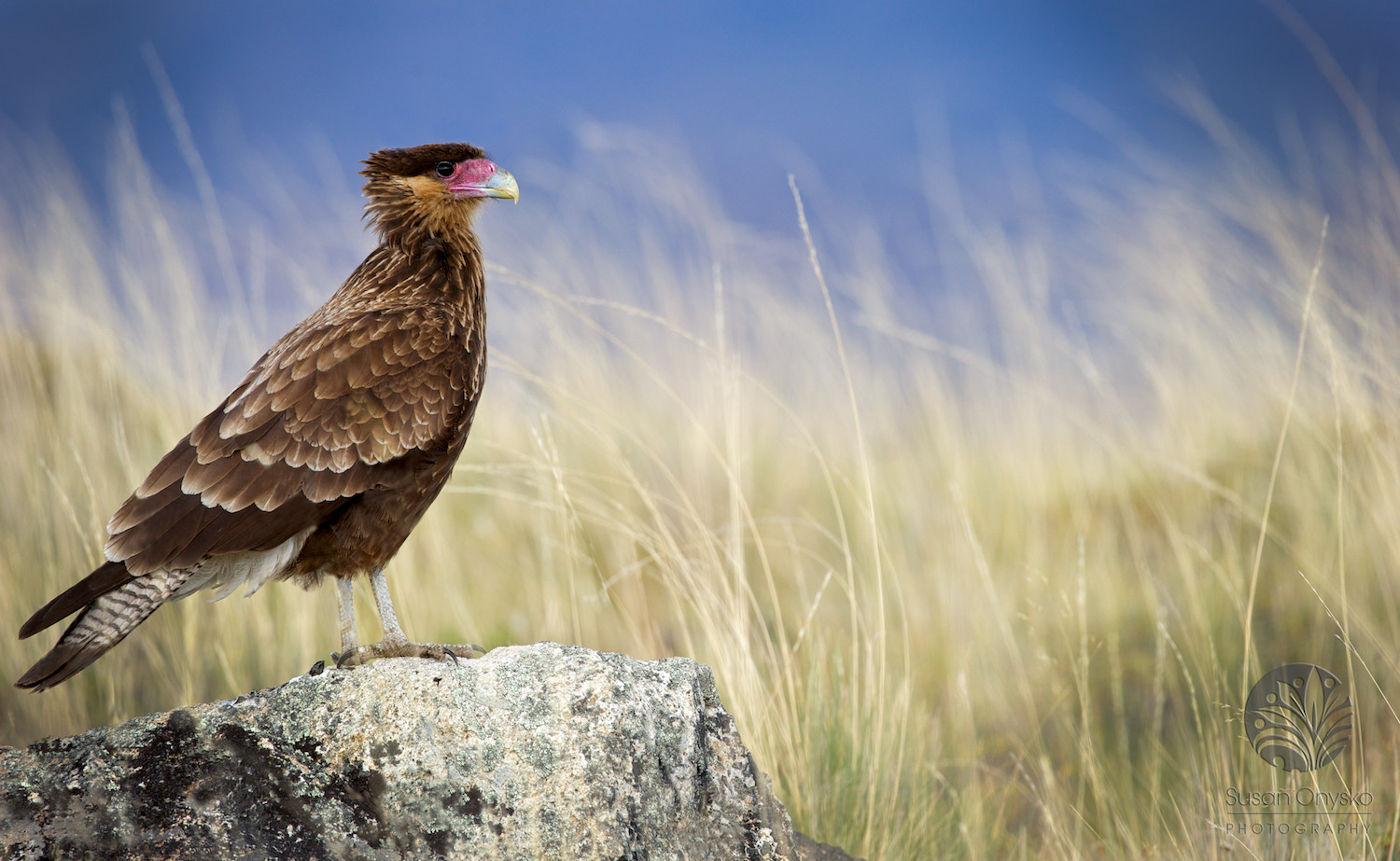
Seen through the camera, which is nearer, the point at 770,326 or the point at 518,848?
the point at 518,848

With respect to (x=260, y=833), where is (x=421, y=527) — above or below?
above

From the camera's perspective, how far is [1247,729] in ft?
15.0

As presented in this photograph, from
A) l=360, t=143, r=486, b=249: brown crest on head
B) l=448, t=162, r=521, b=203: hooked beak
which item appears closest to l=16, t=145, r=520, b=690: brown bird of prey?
l=360, t=143, r=486, b=249: brown crest on head

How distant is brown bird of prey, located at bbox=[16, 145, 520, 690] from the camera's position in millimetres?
3145

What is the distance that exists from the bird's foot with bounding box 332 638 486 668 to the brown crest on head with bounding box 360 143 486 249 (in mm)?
1566

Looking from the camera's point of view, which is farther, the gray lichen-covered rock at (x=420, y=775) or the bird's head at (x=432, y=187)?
the bird's head at (x=432, y=187)

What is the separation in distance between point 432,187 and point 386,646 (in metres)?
1.80

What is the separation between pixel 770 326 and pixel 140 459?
451 cm

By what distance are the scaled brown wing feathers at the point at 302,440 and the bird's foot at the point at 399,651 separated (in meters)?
0.43

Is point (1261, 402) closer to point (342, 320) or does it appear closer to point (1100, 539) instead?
point (1100, 539)

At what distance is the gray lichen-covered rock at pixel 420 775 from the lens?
2.71 meters

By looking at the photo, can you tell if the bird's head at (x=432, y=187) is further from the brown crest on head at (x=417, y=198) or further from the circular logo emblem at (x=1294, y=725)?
the circular logo emblem at (x=1294, y=725)

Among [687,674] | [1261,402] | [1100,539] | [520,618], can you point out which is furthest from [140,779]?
[1261,402]

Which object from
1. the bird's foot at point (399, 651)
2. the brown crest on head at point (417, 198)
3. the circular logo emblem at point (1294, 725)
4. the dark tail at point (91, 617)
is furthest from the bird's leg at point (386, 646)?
the circular logo emblem at point (1294, 725)
